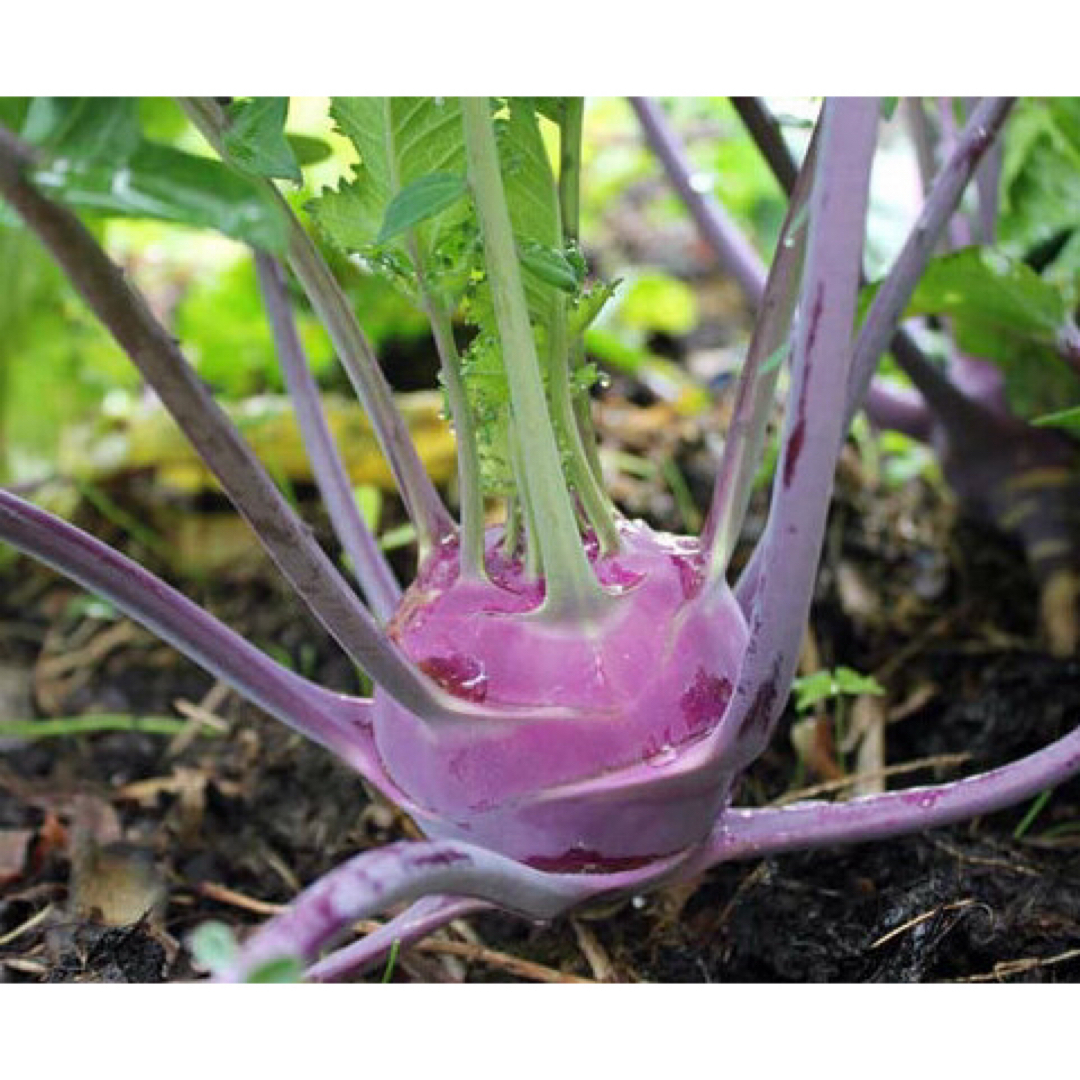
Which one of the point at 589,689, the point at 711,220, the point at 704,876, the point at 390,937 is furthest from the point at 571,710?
the point at 711,220

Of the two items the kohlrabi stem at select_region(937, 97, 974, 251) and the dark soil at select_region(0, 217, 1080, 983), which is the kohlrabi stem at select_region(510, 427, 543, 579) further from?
the kohlrabi stem at select_region(937, 97, 974, 251)

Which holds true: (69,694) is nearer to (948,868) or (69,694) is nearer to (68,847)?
(68,847)

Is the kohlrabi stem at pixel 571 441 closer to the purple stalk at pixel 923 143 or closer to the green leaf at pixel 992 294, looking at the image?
the green leaf at pixel 992 294

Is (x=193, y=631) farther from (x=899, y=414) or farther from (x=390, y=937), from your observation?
(x=899, y=414)

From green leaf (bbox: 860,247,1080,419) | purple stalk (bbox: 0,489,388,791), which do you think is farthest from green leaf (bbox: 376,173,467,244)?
green leaf (bbox: 860,247,1080,419)

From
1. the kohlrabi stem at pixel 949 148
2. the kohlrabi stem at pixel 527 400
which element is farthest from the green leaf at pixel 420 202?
the kohlrabi stem at pixel 949 148
